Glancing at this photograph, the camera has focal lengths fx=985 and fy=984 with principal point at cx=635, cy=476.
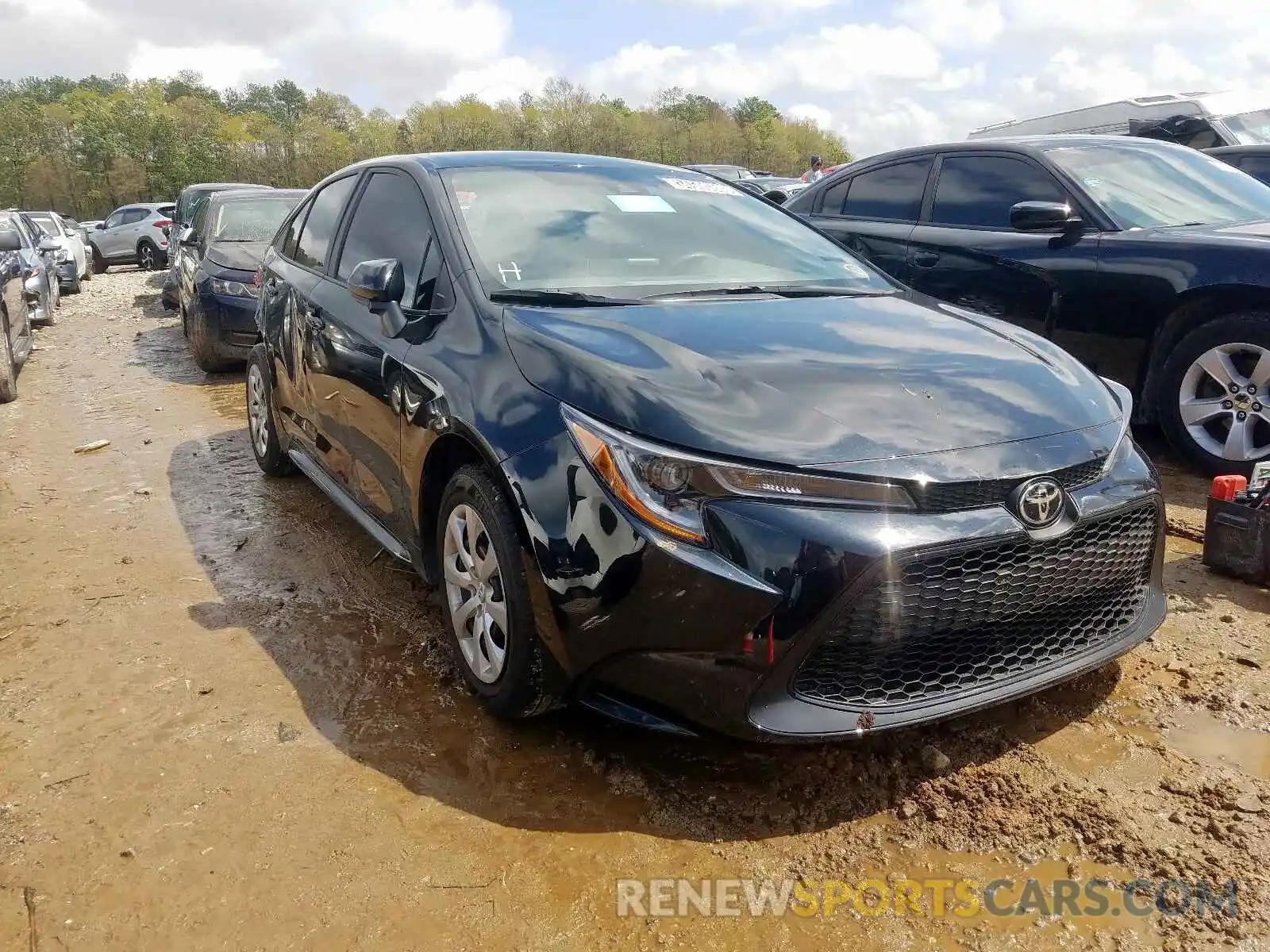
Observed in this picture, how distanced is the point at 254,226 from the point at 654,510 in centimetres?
831

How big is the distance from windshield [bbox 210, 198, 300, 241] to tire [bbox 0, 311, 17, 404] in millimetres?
1930

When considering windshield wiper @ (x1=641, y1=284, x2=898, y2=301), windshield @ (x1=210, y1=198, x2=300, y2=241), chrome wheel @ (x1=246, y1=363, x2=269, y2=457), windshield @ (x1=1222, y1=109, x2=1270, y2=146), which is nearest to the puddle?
windshield wiper @ (x1=641, y1=284, x2=898, y2=301)

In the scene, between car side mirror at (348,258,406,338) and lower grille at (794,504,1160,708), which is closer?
lower grille at (794,504,1160,708)

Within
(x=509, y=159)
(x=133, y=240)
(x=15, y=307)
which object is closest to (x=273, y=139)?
(x=133, y=240)

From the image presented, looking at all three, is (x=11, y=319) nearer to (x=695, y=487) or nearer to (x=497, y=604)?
(x=497, y=604)

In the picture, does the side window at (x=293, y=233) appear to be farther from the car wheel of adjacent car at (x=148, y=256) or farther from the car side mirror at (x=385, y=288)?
the car wheel of adjacent car at (x=148, y=256)

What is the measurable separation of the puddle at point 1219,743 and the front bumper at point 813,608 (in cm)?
41

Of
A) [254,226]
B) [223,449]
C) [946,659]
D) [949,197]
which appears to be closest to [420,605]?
[946,659]

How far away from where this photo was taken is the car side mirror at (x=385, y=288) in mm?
3232

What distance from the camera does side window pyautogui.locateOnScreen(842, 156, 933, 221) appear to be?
593 cm

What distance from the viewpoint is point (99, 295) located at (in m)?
17.3

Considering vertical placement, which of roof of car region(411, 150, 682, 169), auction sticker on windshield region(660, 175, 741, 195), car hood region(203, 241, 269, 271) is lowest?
car hood region(203, 241, 269, 271)

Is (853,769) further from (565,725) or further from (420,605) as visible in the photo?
(420,605)

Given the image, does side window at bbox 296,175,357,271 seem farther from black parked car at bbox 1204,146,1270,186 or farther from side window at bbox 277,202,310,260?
black parked car at bbox 1204,146,1270,186
